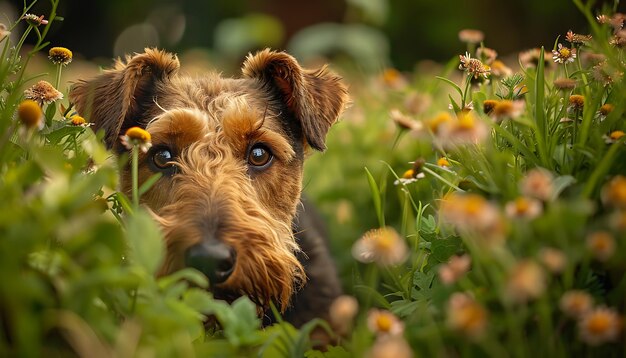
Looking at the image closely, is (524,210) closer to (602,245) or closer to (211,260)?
(602,245)

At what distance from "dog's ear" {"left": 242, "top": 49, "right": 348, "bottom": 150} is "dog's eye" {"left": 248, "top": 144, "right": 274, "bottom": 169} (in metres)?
0.23

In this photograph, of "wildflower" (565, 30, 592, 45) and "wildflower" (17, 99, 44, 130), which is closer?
"wildflower" (17, 99, 44, 130)

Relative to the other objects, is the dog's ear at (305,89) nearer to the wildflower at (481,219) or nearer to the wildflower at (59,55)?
the wildflower at (59,55)

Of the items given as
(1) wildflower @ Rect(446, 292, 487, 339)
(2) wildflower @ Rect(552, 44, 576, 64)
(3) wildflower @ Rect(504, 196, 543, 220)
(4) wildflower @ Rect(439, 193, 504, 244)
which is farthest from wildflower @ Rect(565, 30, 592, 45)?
(1) wildflower @ Rect(446, 292, 487, 339)

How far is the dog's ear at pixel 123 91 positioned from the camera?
3070mm

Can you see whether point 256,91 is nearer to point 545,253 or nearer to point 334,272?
point 334,272

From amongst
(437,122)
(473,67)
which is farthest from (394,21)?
(437,122)

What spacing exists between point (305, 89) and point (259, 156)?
46 cm

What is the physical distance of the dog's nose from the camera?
7.39ft

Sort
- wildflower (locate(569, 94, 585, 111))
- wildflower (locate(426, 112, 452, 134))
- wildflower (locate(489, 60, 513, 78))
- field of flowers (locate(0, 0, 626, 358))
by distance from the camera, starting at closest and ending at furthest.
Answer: field of flowers (locate(0, 0, 626, 358)) → wildflower (locate(426, 112, 452, 134)) → wildflower (locate(569, 94, 585, 111)) → wildflower (locate(489, 60, 513, 78))

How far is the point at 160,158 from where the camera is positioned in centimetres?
307

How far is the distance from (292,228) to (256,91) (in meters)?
0.77

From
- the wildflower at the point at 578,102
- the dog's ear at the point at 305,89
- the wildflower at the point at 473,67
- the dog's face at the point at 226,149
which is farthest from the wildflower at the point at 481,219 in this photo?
the dog's ear at the point at 305,89

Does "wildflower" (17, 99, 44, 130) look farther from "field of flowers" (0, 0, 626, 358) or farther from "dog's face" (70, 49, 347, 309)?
"dog's face" (70, 49, 347, 309)
